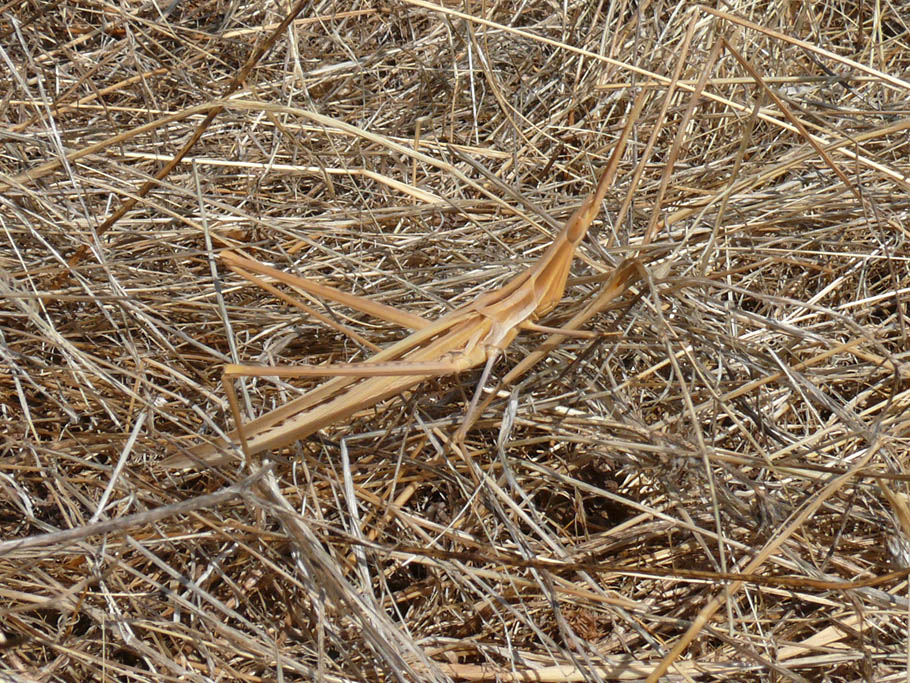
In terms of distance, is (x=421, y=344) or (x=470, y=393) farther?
(x=470, y=393)

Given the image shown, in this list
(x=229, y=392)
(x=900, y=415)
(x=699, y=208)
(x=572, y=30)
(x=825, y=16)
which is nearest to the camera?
(x=229, y=392)

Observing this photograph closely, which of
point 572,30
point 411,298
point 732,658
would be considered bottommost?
point 732,658

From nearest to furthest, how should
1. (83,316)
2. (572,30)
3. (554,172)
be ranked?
(83,316), (554,172), (572,30)

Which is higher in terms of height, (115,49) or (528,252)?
(115,49)

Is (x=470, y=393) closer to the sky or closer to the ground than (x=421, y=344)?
closer to the ground

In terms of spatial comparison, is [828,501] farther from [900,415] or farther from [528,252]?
[528,252]

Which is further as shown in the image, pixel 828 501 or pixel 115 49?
pixel 115 49

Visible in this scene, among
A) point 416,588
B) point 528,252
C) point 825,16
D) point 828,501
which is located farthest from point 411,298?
point 825,16
